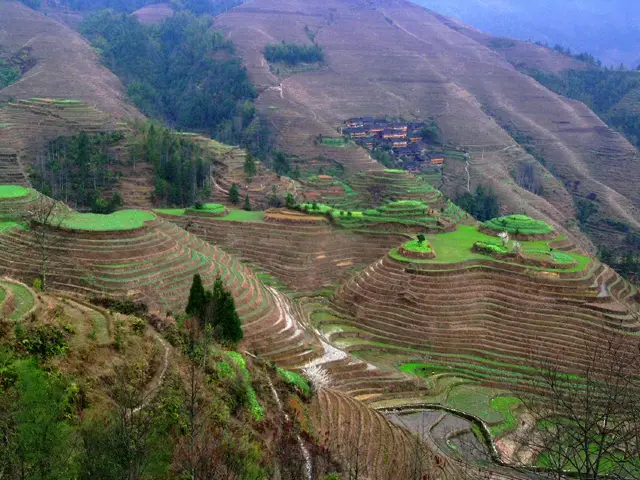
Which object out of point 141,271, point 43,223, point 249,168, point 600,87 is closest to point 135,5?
point 600,87

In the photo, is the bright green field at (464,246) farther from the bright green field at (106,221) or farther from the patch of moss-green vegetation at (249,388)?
the patch of moss-green vegetation at (249,388)

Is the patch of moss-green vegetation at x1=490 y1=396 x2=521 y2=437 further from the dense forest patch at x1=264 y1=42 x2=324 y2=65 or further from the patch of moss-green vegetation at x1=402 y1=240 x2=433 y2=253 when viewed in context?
the dense forest patch at x1=264 y1=42 x2=324 y2=65

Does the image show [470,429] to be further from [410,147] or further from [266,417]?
[410,147]

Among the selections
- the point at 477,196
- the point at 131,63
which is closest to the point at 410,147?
the point at 477,196

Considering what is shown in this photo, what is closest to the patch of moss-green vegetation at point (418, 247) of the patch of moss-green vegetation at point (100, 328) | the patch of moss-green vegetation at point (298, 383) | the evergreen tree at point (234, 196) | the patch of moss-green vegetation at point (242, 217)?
the patch of moss-green vegetation at point (242, 217)

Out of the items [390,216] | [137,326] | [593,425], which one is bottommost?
[390,216]

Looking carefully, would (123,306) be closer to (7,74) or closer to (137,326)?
(137,326)
